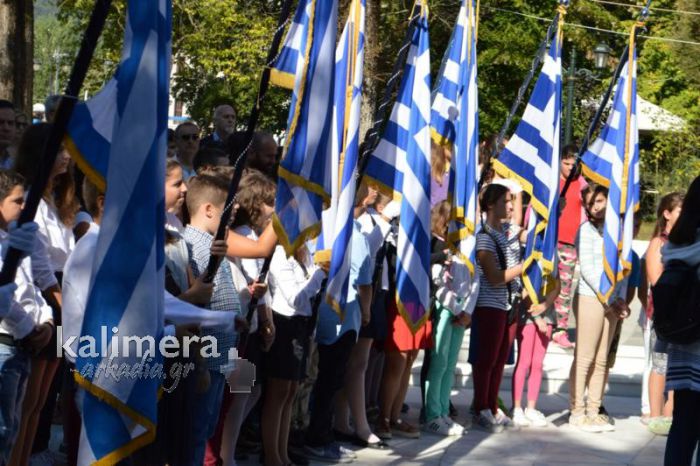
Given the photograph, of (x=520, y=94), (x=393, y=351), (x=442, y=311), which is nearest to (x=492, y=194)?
(x=442, y=311)

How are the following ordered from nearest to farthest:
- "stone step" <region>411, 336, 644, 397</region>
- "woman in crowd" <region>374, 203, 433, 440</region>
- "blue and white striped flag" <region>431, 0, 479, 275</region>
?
"woman in crowd" <region>374, 203, 433, 440</region> < "blue and white striped flag" <region>431, 0, 479, 275</region> < "stone step" <region>411, 336, 644, 397</region>

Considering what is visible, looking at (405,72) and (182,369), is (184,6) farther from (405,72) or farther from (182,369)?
(182,369)

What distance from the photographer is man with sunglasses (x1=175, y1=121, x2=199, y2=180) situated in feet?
31.0

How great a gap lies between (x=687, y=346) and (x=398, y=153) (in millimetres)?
2741

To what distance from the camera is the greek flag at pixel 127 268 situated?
4.61 metres

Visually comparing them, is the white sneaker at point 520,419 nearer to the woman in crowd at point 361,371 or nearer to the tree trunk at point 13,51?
the woman in crowd at point 361,371

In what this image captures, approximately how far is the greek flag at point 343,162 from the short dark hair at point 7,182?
1.93 m

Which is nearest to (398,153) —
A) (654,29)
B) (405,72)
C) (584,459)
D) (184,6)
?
(405,72)

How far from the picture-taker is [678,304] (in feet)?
21.2

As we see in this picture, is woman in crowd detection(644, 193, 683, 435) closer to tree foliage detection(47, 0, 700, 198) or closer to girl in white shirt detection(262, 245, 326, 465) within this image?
girl in white shirt detection(262, 245, 326, 465)

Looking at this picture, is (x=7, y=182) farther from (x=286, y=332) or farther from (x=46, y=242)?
(x=286, y=332)

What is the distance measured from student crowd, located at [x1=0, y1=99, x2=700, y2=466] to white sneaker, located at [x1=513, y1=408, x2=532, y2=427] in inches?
0.5

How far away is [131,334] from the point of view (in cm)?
466

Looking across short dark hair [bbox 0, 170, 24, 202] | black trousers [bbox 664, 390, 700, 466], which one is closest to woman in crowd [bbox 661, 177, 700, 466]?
black trousers [bbox 664, 390, 700, 466]
